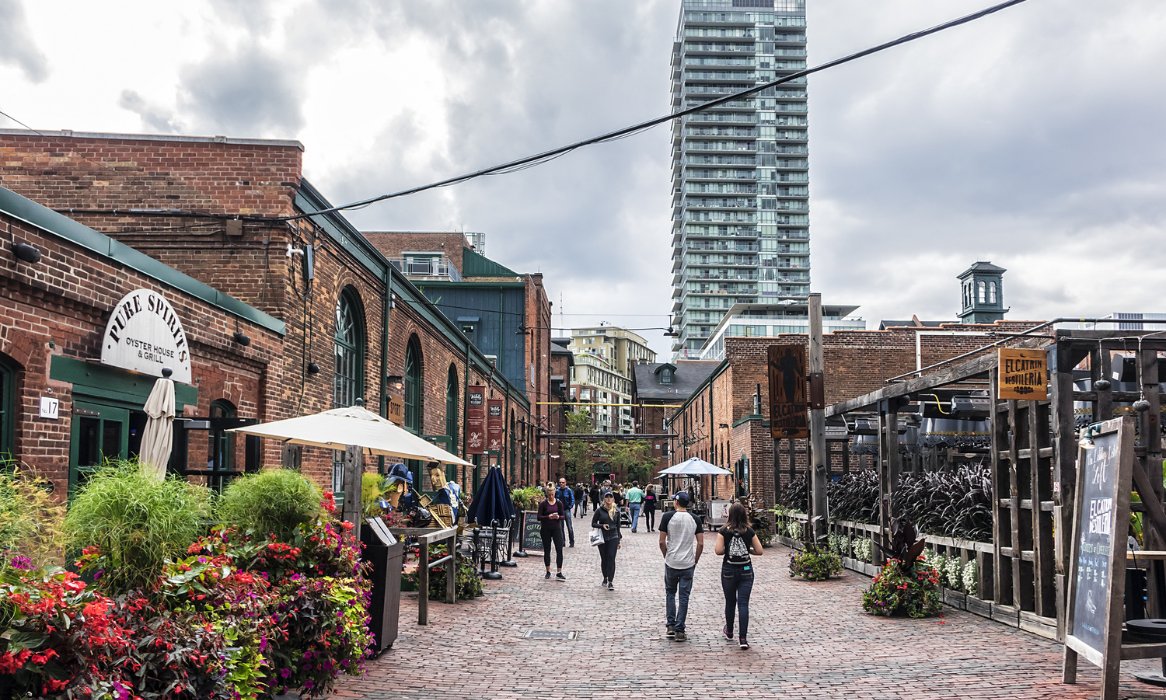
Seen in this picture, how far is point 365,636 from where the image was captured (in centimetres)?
734

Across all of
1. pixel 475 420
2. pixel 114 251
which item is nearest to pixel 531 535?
pixel 475 420

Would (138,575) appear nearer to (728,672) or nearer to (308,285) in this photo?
(728,672)

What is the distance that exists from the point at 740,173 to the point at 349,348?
13919 centimetres

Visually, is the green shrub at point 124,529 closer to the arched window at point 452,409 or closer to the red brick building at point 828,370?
the arched window at point 452,409

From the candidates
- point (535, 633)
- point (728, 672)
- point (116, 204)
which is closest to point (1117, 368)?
point (728, 672)

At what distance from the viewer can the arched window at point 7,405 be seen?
866cm

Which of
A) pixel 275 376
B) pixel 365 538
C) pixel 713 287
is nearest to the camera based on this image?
pixel 365 538

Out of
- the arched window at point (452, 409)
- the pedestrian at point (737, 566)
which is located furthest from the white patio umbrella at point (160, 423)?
the arched window at point (452, 409)

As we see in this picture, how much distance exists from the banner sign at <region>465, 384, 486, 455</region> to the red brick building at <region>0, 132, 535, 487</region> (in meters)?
8.30

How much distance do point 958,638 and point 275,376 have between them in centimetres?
982

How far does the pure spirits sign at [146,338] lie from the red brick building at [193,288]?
0.44ft

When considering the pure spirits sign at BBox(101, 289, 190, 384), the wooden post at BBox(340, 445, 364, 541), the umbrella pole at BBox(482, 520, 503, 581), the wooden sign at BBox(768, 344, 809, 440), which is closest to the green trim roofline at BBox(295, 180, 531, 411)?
the pure spirits sign at BBox(101, 289, 190, 384)

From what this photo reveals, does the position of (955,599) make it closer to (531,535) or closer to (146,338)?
(146,338)

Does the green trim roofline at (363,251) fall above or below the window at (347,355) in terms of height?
above
